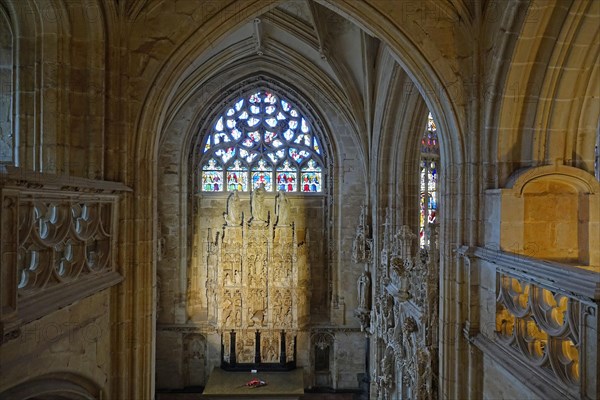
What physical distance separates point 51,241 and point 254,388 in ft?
26.1

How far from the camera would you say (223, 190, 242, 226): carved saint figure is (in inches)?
451

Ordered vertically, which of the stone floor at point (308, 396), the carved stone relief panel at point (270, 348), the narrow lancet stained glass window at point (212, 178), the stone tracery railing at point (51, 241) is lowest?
the stone floor at point (308, 396)

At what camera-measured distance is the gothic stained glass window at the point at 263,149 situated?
12.1 metres

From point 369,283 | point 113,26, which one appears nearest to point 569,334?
point 113,26

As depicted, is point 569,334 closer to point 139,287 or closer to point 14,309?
point 14,309

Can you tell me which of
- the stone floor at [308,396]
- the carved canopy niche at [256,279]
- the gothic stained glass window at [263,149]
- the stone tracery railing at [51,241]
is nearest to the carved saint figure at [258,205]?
the carved canopy niche at [256,279]

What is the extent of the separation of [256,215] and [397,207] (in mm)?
3481

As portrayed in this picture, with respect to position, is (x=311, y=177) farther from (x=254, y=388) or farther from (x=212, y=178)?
(x=254, y=388)

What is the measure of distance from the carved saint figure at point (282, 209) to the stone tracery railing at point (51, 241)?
6528 mm

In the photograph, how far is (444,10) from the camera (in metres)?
5.48

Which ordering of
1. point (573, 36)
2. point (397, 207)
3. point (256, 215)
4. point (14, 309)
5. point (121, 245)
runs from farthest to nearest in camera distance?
1. point (256, 215)
2. point (397, 207)
3. point (121, 245)
4. point (573, 36)
5. point (14, 309)

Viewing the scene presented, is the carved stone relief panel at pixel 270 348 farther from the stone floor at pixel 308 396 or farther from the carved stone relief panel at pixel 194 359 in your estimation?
the carved stone relief panel at pixel 194 359

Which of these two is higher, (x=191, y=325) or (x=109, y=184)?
(x=109, y=184)

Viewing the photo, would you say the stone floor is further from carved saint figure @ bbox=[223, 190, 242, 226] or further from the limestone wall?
the limestone wall
